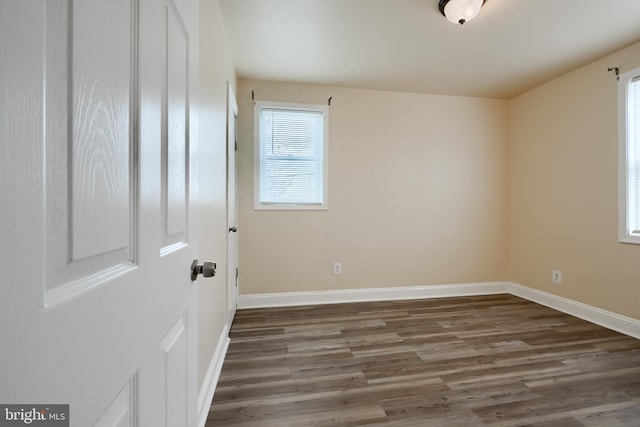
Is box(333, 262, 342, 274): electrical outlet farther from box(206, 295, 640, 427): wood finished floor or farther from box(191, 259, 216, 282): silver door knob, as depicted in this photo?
box(191, 259, 216, 282): silver door knob

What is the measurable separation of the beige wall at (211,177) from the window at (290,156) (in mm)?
834

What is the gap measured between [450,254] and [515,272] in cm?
91

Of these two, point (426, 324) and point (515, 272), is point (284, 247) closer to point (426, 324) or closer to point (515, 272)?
point (426, 324)

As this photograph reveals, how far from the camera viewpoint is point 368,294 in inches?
124

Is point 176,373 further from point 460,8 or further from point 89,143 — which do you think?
point 460,8

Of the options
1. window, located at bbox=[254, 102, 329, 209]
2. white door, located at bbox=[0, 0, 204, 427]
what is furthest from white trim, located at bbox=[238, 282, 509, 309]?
white door, located at bbox=[0, 0, 204, 427]

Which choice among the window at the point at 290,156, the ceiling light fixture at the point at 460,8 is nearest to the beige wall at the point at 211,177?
the window at the point at 290,156

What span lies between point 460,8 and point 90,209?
7.55ft

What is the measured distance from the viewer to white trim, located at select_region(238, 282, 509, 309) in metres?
2.94

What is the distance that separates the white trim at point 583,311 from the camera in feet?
7.58

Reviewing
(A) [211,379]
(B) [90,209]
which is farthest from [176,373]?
(A) [211,379]

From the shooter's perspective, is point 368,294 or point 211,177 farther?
point 368,294

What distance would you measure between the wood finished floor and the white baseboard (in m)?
0.05

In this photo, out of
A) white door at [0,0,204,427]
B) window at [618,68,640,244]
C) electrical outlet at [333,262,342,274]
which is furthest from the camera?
electrical outlet at [333,262,342,274]
